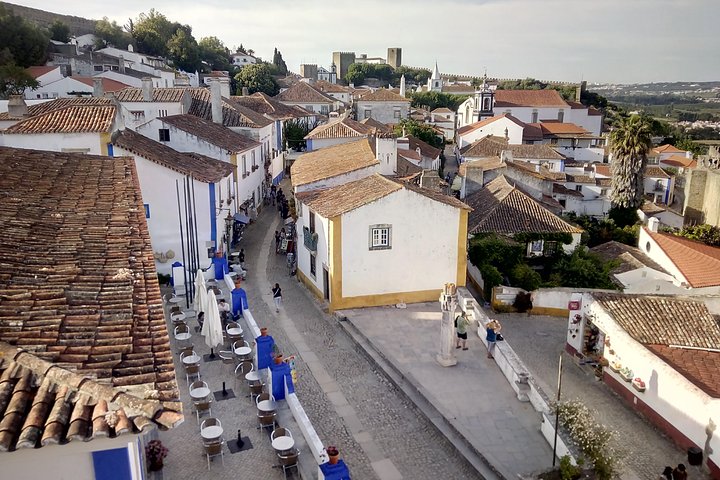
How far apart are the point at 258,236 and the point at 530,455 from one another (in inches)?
854

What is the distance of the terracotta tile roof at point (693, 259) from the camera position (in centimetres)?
2561

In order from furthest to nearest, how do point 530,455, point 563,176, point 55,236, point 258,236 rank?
1. point 563,176
2. point 258,236
3. point 530,455
4. point 55,236

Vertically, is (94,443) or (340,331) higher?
(94,443)

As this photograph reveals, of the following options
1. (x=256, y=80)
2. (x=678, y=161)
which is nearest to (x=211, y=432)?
(x=678, y=161)

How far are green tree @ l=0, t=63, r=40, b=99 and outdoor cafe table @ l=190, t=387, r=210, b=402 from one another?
3785 cm

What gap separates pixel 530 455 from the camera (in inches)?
510

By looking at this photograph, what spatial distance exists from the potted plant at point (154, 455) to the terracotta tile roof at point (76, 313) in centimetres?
408

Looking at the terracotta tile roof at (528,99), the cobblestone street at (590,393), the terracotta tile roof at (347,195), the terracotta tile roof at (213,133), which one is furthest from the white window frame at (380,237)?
the terracotta tile roof at (528,99)

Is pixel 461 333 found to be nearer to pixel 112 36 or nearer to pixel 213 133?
pixel 213 133

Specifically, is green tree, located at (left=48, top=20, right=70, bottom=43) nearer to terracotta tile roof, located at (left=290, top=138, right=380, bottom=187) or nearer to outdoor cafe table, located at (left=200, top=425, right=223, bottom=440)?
terracotta tile roof, located at (left=290, top=138, right=380, bottom=187)

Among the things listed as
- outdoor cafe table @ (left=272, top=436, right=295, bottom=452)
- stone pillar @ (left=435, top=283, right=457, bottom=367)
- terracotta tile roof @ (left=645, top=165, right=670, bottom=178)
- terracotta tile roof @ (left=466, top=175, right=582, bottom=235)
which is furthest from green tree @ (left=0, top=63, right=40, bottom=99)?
terracotta tile roof @ (left=645, top=165, right=670, bottom=178)

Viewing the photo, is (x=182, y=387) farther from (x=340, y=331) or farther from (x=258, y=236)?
(x=258, y=236)

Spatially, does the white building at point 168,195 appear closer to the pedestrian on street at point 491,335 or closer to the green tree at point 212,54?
the pedestrian on street at point 491,335

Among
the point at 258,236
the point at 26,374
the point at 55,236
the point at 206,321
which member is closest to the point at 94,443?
the point at 26,374
